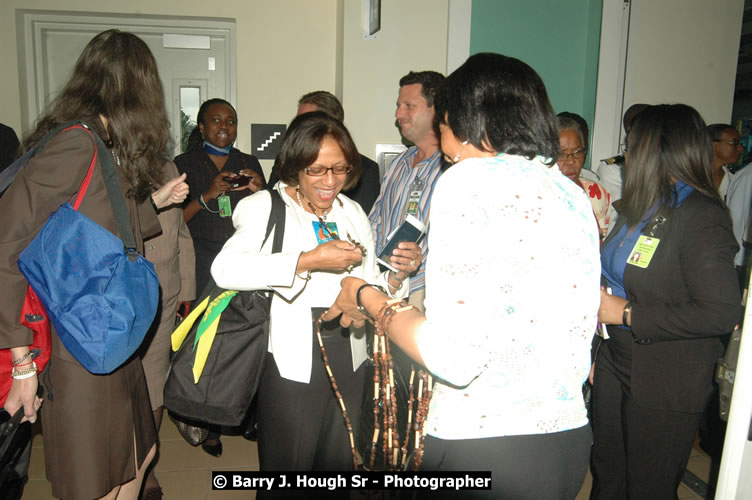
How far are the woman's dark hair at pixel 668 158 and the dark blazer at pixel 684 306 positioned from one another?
0.06m

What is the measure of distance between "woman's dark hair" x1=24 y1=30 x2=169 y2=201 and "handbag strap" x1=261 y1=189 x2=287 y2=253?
381mm

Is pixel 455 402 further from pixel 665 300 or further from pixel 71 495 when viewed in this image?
pixel 71 495

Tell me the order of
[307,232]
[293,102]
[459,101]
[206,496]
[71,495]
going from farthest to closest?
[293,102], [206,496], [307,232], [71,495], [459,101]

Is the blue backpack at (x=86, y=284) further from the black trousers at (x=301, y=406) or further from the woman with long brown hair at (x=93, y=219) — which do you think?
the black trousers at (x=301, y=406)

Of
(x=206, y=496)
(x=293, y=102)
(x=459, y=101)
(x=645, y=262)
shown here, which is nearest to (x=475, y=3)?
(x=293, y=102)

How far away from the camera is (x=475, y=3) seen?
4.30 meters

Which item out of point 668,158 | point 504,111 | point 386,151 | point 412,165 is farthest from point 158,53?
point 504,111

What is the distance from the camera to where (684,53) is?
180 inches

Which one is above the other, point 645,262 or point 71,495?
point 645,262

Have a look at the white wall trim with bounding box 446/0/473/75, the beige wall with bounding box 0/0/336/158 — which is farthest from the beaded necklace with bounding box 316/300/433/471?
→ the beige wall with bounding box 0/0/336/158

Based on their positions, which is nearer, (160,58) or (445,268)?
(445,268)

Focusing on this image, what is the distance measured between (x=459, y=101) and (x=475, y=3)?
360 cm

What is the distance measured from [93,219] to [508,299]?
Answer: 1.13 m

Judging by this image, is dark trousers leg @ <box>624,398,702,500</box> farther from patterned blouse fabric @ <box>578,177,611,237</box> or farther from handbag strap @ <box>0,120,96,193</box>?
handbag strap @ <box>0,120,96,193</box>
